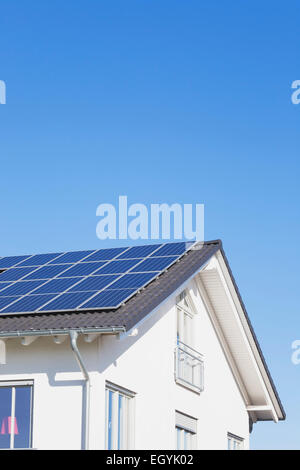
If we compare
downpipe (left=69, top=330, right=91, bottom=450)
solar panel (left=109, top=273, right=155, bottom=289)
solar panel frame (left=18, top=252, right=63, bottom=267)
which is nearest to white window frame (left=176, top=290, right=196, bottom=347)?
solar panel (left=109, top=273, right=155, bottom=289)

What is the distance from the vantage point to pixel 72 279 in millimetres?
17531

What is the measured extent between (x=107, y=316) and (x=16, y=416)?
245cm

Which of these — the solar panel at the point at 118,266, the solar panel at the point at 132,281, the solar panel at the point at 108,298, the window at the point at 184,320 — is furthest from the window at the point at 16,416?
the window at the point at 184,320

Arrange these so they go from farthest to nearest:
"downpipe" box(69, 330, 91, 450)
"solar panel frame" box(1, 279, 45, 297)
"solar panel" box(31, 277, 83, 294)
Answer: "solar panel frame" box(1, 279, 45, 297) → "solar panel" box(31, 277, 83, 294) → "downpipe" box(69, 330, 91, 450)

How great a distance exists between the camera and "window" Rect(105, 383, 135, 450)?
15.6 metres

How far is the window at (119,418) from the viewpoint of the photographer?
15.6 m

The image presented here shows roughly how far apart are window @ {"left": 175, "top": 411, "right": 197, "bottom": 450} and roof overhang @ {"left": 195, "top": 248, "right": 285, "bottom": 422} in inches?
124

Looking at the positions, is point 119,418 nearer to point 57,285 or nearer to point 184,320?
point 57,285

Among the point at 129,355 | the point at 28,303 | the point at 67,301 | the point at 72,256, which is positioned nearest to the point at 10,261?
the point at 72,256

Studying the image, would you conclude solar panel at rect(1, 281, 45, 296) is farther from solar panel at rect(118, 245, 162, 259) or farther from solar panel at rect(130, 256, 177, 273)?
solar panel at rect(118, 245, 162, 259)

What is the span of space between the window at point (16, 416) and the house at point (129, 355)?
0.02 m

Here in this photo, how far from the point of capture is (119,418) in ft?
53.3
